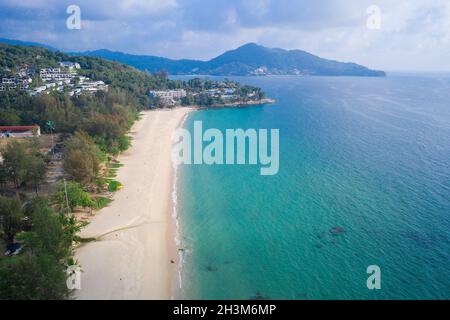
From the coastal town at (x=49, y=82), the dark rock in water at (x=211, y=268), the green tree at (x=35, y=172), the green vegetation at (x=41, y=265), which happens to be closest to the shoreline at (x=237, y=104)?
the coastal town at (x=49, y=82)

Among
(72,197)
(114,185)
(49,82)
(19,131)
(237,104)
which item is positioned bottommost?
(114,185)

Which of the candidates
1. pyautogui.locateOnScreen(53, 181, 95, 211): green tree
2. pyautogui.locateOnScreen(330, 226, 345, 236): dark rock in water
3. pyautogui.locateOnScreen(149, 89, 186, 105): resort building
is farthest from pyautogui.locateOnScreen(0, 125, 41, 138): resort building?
pyautogui.locateOnScreen(330, 226, 345, 236): dark rock in water

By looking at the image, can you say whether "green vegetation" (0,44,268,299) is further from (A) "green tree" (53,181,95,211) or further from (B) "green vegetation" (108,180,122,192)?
(B) "green vegetation" (108,180,122,192)

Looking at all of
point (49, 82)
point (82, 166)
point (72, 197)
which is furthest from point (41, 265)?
point (49, 82)

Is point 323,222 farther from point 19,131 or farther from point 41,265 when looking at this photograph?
point 19,131
